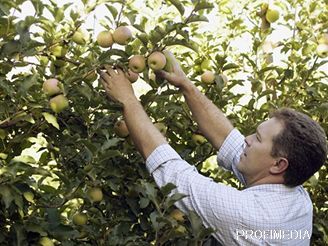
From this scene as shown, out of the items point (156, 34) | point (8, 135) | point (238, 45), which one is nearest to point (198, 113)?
point (156, 34)

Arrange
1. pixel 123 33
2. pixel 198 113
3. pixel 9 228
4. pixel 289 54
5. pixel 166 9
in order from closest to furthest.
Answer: pixel 9 228, pixel 123 33, pixel 198 113, pixel 166 9, pixel 289 54

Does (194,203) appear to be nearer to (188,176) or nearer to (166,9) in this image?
(188,176)

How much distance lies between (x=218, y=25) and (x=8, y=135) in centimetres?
148

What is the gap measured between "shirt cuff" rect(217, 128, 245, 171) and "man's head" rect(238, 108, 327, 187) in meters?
0.20

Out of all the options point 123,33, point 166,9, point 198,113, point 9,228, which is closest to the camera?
point 9,228

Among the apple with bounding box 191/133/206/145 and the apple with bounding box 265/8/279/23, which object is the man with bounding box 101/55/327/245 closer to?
the apple with bounding box 191/133/206/145

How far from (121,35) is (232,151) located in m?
0.65

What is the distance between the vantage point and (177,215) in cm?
208

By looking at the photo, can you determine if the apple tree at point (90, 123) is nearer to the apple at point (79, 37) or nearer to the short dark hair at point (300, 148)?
the apple at point (79, 37)

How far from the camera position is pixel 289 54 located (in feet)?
10.5

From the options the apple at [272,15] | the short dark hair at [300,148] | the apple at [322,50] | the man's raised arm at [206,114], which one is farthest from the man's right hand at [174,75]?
the apple at [272,15]

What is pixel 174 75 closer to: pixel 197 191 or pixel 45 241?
pixel 197 191

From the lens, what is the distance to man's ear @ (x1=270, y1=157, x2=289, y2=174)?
215 centimetres

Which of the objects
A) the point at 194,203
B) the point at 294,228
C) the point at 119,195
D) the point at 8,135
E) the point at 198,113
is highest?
the point at 8,135
